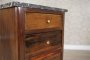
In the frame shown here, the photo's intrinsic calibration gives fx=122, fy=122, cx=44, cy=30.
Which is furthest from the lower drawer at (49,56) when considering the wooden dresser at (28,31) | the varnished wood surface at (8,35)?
the varnished wood surface at (8,35)

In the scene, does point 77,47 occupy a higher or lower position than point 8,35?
lower

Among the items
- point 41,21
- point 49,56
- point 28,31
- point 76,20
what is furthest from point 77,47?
point 28,31

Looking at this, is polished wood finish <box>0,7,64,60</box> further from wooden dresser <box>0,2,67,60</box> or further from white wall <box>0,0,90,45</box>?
white wall <box>0,0,90,45</box>

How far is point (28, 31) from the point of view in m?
0.80

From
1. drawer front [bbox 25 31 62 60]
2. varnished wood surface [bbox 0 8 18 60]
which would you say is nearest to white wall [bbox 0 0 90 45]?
drawer front [bbox 25 31 62 60]

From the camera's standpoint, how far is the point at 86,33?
1.57 m

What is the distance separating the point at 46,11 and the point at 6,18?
0.30 m

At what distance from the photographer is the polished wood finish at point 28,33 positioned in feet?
2.45

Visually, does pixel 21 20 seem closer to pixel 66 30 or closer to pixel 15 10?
pixel 15 10

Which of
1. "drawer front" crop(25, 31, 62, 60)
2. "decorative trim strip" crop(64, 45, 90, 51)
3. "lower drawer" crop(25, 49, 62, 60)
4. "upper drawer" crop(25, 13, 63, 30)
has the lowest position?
"decorative trim strip" crop(64, 45, 90, 51)

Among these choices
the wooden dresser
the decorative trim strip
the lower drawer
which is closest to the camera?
the wooden dresser

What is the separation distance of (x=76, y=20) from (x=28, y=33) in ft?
3.09

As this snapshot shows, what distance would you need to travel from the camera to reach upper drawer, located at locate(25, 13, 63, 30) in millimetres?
798

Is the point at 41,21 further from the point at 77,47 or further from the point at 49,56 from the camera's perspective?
the point at 77,47
